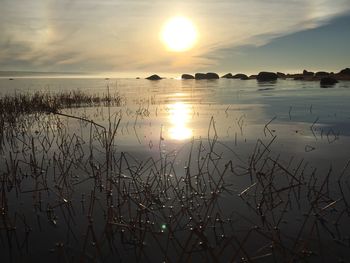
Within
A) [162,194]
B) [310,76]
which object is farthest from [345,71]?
[162,194]

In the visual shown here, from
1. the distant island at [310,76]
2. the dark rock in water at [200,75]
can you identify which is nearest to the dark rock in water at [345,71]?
the distant island at [310,76]

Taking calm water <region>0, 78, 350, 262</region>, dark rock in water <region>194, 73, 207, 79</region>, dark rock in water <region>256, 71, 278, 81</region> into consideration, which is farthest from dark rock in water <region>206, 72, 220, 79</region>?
calm water <region>0, 78, 350, 262</region>

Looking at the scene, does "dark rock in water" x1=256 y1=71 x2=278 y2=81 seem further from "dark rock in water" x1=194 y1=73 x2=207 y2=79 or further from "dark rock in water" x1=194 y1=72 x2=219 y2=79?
"dark rock in water" x1=194 y1=73 x2=207 y2=79

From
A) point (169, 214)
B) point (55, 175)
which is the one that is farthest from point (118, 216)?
point (55, 175)

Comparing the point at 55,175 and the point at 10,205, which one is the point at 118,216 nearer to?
the point at 10,205

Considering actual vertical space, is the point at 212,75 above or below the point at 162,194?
above

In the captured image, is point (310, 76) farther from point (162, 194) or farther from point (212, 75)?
point (162, 194)

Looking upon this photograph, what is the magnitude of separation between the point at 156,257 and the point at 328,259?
264 cm

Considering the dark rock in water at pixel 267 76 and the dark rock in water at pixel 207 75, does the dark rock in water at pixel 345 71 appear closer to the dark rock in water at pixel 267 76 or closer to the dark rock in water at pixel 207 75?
the dark rock in water at pixel 267 76

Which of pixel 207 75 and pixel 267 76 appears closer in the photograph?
pixel 267 76

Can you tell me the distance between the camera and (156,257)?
589cm

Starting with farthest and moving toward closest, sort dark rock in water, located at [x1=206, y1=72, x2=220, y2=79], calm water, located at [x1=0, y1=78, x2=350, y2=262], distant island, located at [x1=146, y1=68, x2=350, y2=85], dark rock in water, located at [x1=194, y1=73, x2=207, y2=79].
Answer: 1. dark rock in water, located at [x1=194, y1=73, x2=207, y2=79]
2. dark rock in water, located at [x1=206, y1=72, x2=220, y2=79]
3. distant island, located at [x1=146, y1=68, x2=350, y2=85]
4. calm water, located at [x1=0, y1=78, x2=350, y2=262]

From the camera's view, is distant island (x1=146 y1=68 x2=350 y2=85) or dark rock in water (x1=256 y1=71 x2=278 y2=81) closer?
distant island (x1=146 y1=68 x2=350 y2=85)

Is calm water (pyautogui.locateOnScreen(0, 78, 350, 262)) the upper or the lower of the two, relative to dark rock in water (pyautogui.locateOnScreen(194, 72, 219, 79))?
lower
